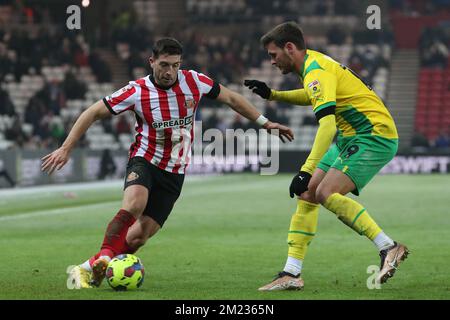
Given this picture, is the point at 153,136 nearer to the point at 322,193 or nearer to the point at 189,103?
the point at 189,103

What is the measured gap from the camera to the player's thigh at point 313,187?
859 centimetres

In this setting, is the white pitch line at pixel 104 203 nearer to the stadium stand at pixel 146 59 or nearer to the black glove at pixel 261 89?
the stadium stand at pixel 146 59

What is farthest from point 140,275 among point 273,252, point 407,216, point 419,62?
Answer: point 419,62

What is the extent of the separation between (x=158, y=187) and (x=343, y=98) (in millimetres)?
1832

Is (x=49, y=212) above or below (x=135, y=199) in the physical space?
below

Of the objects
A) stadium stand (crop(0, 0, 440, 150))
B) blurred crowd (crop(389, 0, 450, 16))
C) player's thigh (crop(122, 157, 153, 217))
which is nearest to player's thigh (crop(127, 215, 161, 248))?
player's thigh (crop(122, 157, 153, 217))

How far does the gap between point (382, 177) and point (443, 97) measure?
30.6ft

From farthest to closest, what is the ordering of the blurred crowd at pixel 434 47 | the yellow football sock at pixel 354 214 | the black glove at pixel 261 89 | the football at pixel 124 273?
the blurred crowd at pixel 434 47 < the black glove at pixel 261 89 < the yellow football sock at pixel 354 214 < the football at pixel 124 273

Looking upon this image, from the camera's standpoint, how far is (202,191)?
24.7 meters

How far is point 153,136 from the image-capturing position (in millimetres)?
9062

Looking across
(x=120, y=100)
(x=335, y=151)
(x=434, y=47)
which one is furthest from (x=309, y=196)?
(x=434, y=47)

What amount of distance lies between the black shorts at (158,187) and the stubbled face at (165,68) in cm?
73

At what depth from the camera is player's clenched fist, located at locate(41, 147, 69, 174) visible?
8.41 metres

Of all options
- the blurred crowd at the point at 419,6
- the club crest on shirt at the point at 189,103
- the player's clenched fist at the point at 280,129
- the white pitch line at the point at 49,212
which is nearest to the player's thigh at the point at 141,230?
the club crest on shirt at the point at 189,103
